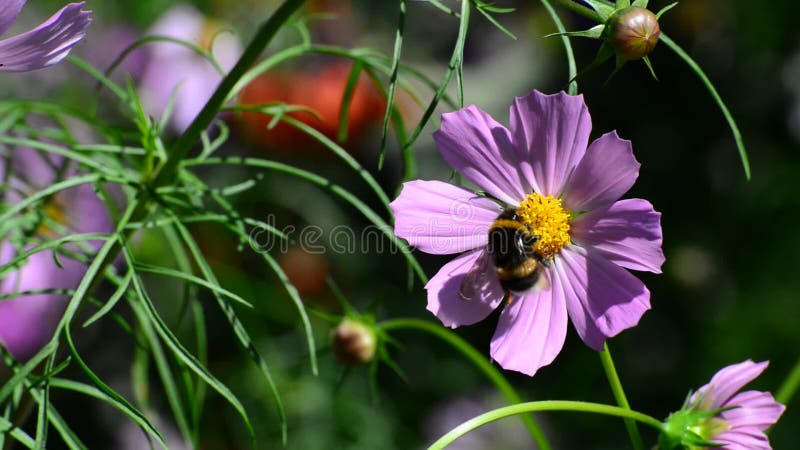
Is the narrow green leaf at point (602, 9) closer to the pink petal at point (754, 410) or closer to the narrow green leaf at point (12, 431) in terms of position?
the pink petal at point (754, 410)

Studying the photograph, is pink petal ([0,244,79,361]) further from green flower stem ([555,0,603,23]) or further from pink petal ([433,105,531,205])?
green flower stem ([555,0,603,23])

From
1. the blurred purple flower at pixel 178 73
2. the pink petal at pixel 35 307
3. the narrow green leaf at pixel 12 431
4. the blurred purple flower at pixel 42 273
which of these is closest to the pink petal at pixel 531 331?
the narrow green leaf at pixel 12 431

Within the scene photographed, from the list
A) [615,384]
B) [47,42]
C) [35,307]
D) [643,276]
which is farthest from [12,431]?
[643,276]

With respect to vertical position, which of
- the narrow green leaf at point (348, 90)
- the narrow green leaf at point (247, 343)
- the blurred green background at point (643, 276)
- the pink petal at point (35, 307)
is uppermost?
the blurred green background at point (643, 276)

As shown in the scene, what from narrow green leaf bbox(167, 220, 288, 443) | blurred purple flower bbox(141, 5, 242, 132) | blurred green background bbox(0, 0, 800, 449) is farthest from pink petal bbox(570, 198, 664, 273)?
blurred purple flower bbox(141, 5, 242, 132)

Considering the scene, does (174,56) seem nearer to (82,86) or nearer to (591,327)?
(82,86)

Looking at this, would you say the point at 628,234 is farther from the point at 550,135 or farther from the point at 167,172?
the point at 167,172
